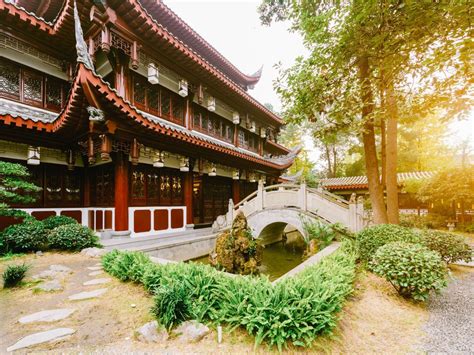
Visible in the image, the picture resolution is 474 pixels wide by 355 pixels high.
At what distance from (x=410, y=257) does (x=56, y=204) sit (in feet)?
31.7

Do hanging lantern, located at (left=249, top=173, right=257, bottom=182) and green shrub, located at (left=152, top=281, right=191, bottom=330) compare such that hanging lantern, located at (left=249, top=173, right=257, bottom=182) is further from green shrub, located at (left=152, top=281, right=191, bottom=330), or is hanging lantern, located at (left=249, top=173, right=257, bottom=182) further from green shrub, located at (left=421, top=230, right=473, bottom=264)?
green shrub, located at (left=152, top=281, right=191, bottom=330)

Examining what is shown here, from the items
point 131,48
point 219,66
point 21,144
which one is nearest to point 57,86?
point 21,144

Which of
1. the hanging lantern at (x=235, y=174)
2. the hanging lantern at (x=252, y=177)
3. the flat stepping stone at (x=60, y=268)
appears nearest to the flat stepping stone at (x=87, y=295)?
the flat stepping stone at (x=60, y=268)

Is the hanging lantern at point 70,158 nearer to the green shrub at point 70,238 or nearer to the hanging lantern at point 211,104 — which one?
the green shrub at point 70,238

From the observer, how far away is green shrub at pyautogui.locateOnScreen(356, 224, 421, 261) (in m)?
5.51

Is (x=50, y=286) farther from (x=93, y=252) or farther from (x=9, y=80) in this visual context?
(x=9, y=80)

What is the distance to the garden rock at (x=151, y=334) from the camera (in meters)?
2.66

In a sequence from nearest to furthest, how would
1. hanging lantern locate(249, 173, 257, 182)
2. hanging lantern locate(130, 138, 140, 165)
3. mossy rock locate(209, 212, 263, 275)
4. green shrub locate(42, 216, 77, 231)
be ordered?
green shrub locate(42, 216, 77, 231) < mossy rock locate(209, 212, 263, 275) < hanging lantern locate(130, 138, 140, 165) < hanging lantern locate(249, 173, 257, 182)

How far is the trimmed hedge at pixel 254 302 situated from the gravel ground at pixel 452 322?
1.12 metres

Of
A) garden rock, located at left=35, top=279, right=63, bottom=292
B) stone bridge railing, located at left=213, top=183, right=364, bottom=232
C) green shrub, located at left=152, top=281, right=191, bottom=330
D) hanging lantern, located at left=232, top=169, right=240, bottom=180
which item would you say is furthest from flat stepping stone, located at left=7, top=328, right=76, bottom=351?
hanging lantern, located at left=232, top=169, right=240, bottom=180

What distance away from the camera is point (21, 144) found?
673 centimetres

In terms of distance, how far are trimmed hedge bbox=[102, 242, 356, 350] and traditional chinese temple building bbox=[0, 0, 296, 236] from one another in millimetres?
4313

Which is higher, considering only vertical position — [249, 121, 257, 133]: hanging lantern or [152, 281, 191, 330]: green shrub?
[249, 121, 257, 133]: hanging lantern

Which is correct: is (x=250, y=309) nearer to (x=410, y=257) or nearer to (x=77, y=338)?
(x=77, y=338)
